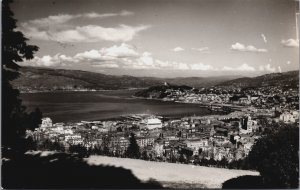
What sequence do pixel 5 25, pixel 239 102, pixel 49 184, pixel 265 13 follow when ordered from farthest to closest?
1. pixel 239 102
2. pixel 265 13
3. pixel 49 184
4. pixel 5 25

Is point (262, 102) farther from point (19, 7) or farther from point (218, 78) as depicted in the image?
point (19, 7)

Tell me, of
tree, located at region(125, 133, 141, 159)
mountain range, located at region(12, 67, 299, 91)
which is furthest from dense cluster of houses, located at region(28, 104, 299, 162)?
mountain range, located at region(12, 67, 299, 91)

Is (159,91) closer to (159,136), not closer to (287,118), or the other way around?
(159,136)

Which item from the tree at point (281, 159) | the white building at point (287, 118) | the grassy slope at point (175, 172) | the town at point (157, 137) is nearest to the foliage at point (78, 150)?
the town at point (157, 137)

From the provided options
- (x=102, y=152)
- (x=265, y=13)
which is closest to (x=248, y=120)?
(x=265, y=13)

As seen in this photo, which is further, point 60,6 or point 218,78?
point 218,78

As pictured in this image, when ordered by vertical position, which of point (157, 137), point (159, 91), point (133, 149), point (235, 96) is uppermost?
point (159, 91)

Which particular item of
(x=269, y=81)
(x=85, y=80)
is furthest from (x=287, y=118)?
(x=85, y=80)
